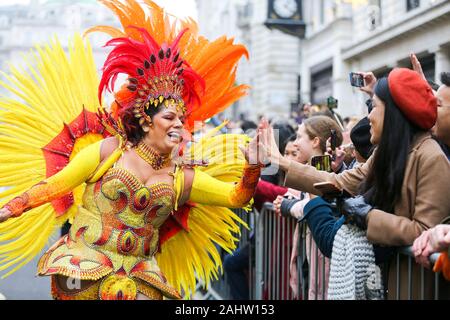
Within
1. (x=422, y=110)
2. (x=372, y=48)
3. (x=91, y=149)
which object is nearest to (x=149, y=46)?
(x=91, y=149)

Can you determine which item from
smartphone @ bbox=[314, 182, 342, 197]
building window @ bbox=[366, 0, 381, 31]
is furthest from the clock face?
smartphone @ bbox=[314, 182, 342, 197]

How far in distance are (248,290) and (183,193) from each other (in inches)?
111

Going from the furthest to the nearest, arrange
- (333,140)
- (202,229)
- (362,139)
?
(333,140) < (202,229) < (362,139)

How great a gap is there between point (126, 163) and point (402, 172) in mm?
1567

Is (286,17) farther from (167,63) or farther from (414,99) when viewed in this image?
(414,99)

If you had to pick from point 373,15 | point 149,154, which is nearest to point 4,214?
point 149,154

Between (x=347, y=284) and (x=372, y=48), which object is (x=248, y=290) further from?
(x=372, y=48)

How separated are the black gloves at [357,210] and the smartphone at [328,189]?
0.12 m

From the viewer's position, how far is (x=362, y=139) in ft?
14.6

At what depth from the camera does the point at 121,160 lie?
13.6 ft

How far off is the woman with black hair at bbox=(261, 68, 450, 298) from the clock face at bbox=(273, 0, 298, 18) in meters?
20.4

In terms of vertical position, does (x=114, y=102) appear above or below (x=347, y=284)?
above
